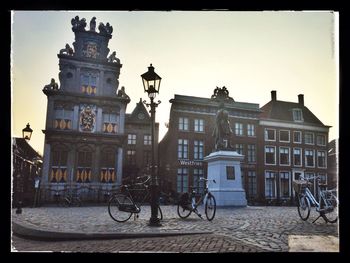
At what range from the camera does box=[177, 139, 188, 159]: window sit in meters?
30.3

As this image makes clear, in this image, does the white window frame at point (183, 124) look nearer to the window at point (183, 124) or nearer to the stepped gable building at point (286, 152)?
the window at point (183, 124)

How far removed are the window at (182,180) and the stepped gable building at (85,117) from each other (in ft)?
18.9

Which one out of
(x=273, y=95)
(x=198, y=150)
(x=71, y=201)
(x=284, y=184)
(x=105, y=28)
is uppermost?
(x=105, y=28)

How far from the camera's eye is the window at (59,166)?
2455 centimetres

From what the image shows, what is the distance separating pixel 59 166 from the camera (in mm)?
24812

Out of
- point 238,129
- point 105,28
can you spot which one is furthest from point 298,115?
point 105,28

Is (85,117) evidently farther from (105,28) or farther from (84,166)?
(105,28)

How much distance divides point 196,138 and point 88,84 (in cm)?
1088

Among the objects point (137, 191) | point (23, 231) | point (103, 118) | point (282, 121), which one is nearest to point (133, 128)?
point (103, 118)

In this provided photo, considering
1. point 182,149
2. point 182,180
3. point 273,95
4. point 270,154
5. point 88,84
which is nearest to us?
point 88,84

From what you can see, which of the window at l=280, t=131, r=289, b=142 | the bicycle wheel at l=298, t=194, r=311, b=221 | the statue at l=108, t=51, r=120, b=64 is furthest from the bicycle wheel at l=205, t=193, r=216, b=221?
the window at l=280, t=131, r=289, b=142

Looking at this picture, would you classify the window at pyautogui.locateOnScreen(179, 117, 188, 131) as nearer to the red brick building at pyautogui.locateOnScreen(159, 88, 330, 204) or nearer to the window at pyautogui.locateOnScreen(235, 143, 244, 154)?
the red brick building at pyautogui.locateOnScreen(159, 88, 330, 204)

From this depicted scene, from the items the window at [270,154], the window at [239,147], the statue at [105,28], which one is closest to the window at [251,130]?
the window at [239,147]
